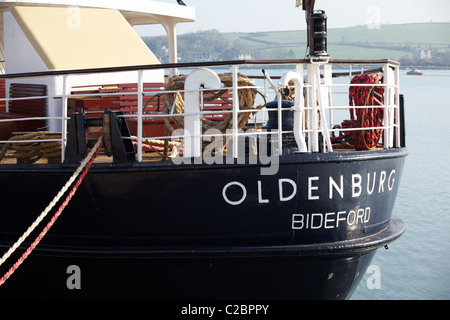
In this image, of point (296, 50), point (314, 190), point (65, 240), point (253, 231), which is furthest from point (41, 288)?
point (296, 50)

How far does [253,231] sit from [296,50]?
72.0 metres

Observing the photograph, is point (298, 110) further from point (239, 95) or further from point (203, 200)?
point (203, 200)

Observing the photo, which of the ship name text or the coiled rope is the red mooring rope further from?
the coiled rope

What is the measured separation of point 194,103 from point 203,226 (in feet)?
3.86

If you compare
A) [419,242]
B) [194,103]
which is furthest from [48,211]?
[419,242]

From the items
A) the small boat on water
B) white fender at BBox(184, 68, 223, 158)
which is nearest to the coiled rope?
the small boat on water

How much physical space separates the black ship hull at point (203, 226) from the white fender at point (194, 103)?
287 millimetres

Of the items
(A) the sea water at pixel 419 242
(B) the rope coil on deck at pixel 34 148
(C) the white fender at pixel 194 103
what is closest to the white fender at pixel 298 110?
(C) the white fender at pixel 194 103

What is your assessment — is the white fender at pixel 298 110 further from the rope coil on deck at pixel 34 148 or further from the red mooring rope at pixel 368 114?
the rope coil on deck at pixel 34 148

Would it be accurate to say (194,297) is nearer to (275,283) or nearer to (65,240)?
(275,283)

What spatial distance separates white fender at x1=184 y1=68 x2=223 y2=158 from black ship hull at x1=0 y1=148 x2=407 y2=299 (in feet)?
0.94

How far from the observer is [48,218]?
23.3 ft

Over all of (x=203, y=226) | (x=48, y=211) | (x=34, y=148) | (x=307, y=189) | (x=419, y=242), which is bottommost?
(x=419, y=242)

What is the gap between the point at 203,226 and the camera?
22.3 feet
